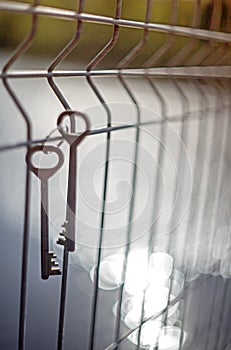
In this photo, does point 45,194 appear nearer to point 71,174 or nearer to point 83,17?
point 71,174

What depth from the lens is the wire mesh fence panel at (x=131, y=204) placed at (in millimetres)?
659

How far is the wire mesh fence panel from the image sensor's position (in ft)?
2.16

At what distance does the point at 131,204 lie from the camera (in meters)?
1.05

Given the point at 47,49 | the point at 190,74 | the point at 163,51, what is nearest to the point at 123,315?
the point at 190,74

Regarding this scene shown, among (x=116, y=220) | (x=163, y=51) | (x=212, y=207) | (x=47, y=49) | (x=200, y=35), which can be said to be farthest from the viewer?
(x=47, y=49)

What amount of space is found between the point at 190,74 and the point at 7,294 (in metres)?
1.09

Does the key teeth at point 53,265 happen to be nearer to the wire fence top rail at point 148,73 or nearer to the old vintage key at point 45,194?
the old vintage key at point 45,194

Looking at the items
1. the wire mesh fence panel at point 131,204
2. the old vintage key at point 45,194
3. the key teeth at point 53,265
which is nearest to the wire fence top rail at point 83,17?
the wire mesh fence panel at point 131,204

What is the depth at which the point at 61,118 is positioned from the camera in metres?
0.66

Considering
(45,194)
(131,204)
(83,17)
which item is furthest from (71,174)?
(131,204)

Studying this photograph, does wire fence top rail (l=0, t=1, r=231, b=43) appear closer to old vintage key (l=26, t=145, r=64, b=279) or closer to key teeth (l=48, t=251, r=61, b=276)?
old vintage key (l=26, t=145, r=64, b=279)

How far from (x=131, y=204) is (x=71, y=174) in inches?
15.3

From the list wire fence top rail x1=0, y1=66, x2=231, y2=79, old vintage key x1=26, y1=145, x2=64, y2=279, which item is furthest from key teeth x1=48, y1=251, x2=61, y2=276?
wire fence top rail x1=0, y1=66, x2=231, y2=79

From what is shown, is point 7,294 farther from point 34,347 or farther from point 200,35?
point 200,35
